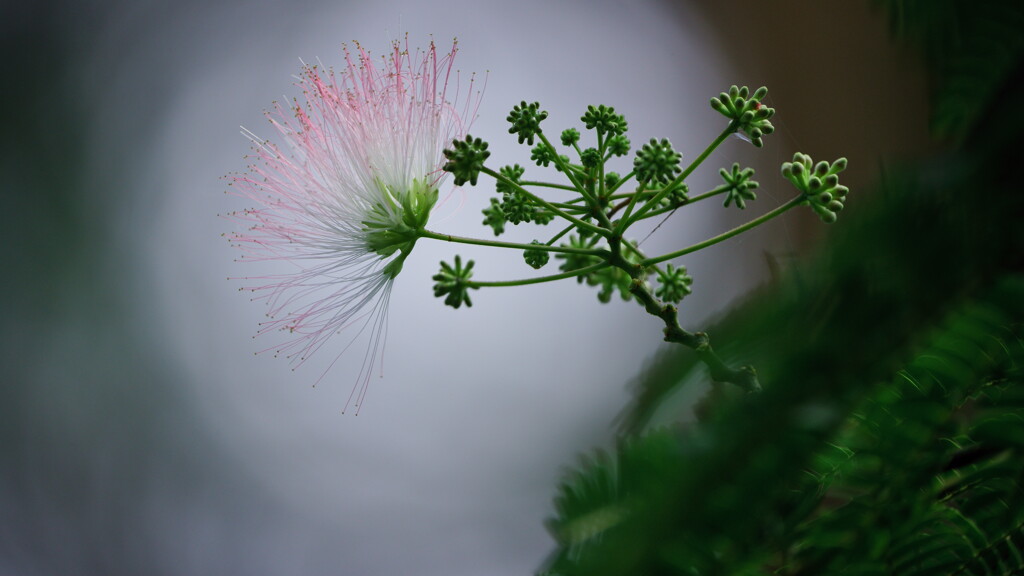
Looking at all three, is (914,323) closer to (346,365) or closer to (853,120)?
(853,120)

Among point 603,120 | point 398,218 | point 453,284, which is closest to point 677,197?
point 603,120

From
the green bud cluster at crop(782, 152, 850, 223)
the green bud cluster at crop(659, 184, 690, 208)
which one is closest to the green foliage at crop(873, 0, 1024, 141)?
the green bud cluster at crop(782, 152, 850, 223)

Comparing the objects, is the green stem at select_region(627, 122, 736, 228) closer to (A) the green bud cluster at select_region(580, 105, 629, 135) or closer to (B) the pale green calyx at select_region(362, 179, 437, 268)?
(A) the green bud cluster at select_region(580, 105, 629, 135)

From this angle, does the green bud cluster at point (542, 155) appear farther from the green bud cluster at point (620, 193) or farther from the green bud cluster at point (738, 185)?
the green bud cluster at point (738, 185)

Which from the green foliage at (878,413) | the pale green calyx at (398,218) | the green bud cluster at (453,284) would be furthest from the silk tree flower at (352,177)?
the green foliage at (878,413)

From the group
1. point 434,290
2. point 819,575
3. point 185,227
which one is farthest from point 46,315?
point 819,575

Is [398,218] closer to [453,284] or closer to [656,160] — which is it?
Result: [453,284]
